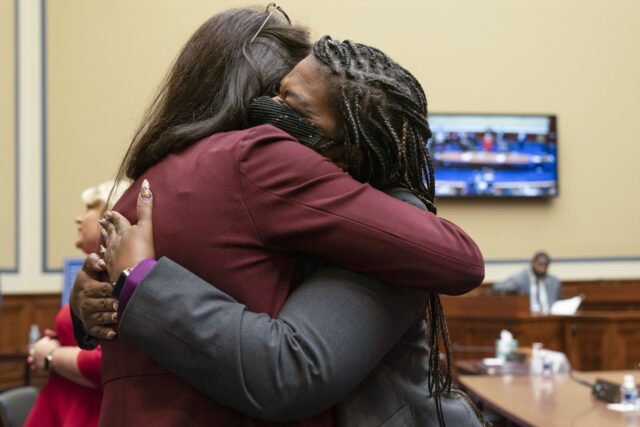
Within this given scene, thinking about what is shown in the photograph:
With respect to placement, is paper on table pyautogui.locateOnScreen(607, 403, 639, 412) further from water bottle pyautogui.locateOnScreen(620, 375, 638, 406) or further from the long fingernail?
the long fingernail

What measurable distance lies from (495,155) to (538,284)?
1516mm

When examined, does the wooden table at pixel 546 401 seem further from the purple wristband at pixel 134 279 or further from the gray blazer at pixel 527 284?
the gray blazer at pixel 527 284

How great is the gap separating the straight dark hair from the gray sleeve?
22 centimetres

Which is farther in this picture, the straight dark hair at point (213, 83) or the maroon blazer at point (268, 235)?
the straight dark hair at point (213, 83)

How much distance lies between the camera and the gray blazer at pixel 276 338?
111 centimetres

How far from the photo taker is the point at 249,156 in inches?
46.9

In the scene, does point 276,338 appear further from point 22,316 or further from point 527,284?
point 527,284

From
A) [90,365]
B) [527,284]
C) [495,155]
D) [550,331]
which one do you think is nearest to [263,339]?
[90,365]

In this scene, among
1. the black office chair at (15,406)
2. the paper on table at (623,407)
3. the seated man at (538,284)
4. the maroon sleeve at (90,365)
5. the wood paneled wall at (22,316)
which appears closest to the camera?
the maroon sleeve at (90,365)

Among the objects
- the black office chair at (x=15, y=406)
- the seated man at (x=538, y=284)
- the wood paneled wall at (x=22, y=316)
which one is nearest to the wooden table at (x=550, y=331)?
the seated man at (x=538, y=284)

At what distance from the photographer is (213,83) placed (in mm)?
1338

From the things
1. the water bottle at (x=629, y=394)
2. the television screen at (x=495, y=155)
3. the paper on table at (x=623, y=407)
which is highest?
the television screen at (x=495, y=155)

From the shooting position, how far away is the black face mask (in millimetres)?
1266

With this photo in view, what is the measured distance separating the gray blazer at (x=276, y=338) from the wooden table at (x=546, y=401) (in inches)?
70.7
